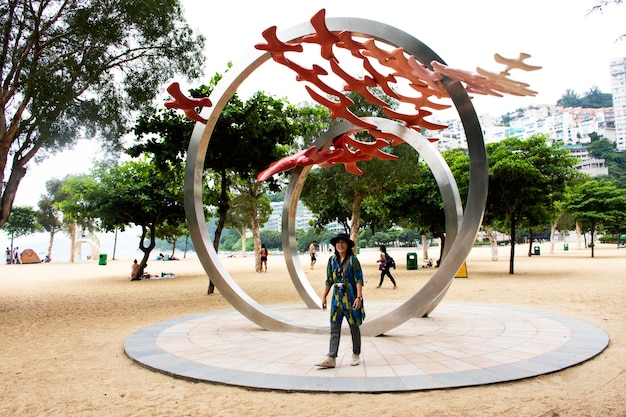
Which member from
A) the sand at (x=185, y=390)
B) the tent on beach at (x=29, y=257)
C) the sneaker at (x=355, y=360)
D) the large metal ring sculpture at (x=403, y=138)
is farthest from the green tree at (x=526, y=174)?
the tent on beach at (x=29, y=257)

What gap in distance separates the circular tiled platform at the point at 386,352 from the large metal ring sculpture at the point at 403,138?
45 centimetres

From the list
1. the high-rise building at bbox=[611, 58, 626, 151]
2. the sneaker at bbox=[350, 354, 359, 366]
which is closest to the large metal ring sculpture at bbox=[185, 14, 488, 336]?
the sneaker at bbox=[350, 354, 359, 366]

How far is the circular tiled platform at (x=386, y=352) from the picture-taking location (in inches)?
204

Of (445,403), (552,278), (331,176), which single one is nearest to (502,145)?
(552,278)

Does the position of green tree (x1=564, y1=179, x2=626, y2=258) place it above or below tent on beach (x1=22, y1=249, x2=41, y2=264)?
above

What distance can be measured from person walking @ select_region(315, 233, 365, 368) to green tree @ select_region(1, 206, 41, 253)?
206 ft

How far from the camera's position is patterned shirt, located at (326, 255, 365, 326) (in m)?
5.68

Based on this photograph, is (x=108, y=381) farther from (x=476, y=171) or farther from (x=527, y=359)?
(x=476, y=171)

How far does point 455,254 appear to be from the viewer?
22.3 feet

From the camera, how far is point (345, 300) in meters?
5.72

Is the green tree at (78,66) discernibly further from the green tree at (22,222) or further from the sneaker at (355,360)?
the green tree at (22,222)

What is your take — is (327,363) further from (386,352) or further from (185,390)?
(185,390)

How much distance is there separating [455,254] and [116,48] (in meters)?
12.1

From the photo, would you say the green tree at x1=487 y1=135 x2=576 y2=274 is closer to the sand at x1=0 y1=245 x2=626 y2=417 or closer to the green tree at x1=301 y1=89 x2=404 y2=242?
the green tree at x1=301 y1=89 x2=404 y2=242
